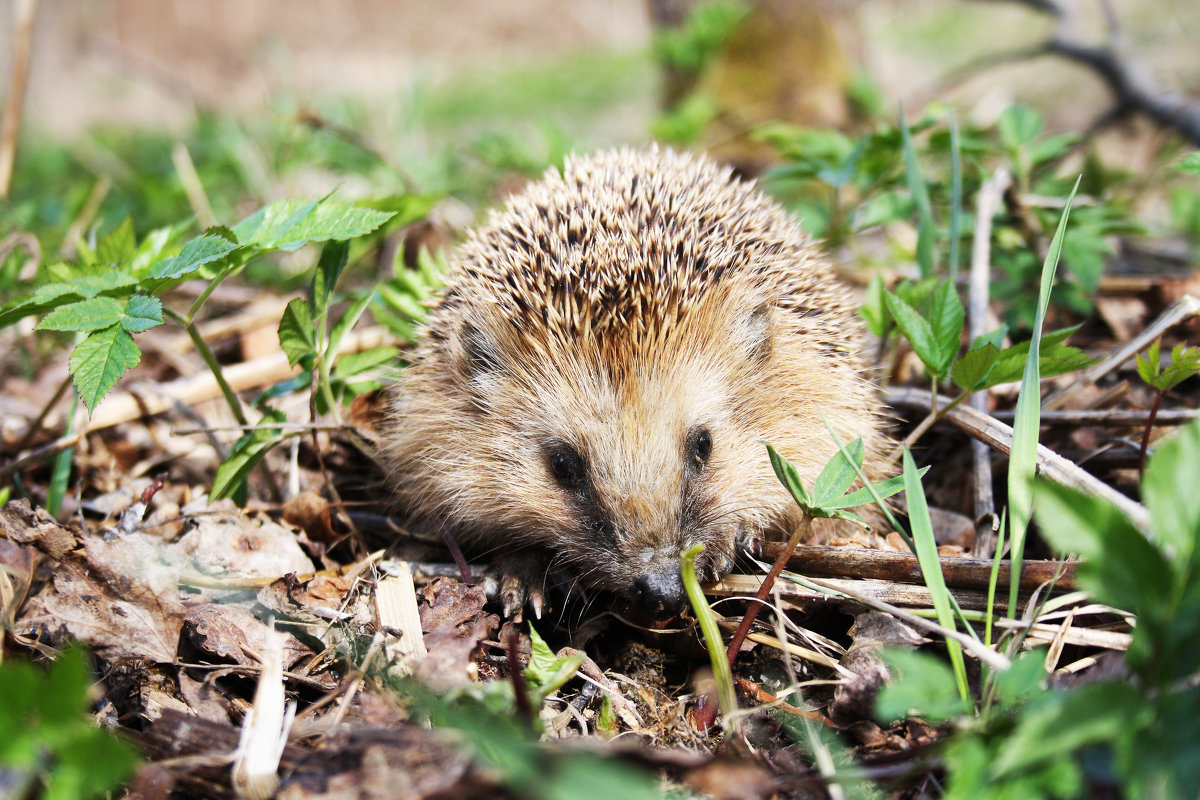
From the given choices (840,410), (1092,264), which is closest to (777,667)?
(840,410)

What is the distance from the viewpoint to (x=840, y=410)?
2215 mm

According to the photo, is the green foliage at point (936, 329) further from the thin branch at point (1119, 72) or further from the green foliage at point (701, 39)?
the green foliage at point (701, 39)

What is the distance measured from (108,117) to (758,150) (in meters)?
8.89

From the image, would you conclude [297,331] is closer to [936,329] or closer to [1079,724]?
[936,329]

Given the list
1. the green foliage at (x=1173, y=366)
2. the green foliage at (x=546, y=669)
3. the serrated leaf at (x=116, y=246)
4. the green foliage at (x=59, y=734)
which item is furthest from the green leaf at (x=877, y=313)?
the serrated leaf at (x=116, y=246)

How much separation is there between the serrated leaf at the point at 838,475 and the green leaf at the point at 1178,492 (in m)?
0.55

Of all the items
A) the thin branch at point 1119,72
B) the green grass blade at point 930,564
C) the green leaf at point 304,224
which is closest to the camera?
the green grass blade at point 930,564

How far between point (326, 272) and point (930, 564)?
1496 mm

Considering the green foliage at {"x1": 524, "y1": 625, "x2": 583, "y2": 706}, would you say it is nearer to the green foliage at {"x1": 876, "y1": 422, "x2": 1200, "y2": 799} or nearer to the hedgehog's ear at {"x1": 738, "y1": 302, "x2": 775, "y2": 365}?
the green foliage at {"x1": 876, "y1": 422, "x2": 1200, "y2": 799}

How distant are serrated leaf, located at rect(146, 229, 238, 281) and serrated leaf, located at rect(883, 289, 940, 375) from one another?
1.40m

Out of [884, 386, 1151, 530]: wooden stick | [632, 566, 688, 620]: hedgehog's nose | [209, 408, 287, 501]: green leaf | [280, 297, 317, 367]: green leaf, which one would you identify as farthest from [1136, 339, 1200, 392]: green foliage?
[209, 408, 287, 501]: green leaf

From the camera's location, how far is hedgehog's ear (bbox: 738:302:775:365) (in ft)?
7.00

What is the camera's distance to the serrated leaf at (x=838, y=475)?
1515 millimetres

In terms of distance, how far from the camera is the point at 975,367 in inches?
64.7
